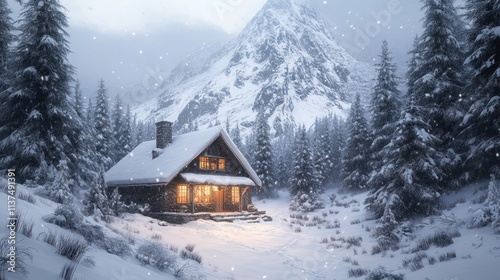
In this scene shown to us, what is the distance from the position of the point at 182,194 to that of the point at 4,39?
15618mm

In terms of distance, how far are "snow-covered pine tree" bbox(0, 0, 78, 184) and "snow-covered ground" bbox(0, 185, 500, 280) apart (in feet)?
31.3

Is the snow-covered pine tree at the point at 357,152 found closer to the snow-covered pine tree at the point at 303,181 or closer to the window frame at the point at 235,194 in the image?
the snow-covered pine tree at the point at 303,181

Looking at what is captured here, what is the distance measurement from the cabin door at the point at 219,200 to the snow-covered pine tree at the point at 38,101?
11.6 meters

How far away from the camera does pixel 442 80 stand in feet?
64.7

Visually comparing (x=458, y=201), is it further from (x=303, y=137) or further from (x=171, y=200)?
(x=303, y=137)

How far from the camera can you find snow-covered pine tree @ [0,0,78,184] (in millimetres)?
19797

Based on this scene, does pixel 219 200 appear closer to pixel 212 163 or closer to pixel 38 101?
pixel 212 163

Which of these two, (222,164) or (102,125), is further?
(102,125)

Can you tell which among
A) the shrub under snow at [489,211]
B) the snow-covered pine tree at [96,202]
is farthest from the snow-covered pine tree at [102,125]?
the shrub under snow at [489,211]

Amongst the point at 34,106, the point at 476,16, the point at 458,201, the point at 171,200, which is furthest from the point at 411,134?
the point at 34,106

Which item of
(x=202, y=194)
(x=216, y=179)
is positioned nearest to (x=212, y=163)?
(x=216, y=179)

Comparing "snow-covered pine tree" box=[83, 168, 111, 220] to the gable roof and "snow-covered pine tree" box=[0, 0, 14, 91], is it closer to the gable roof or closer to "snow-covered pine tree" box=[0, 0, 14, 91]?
the gable roof

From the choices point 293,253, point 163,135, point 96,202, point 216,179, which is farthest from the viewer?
point 163,135

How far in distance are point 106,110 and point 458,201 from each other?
38.5m
